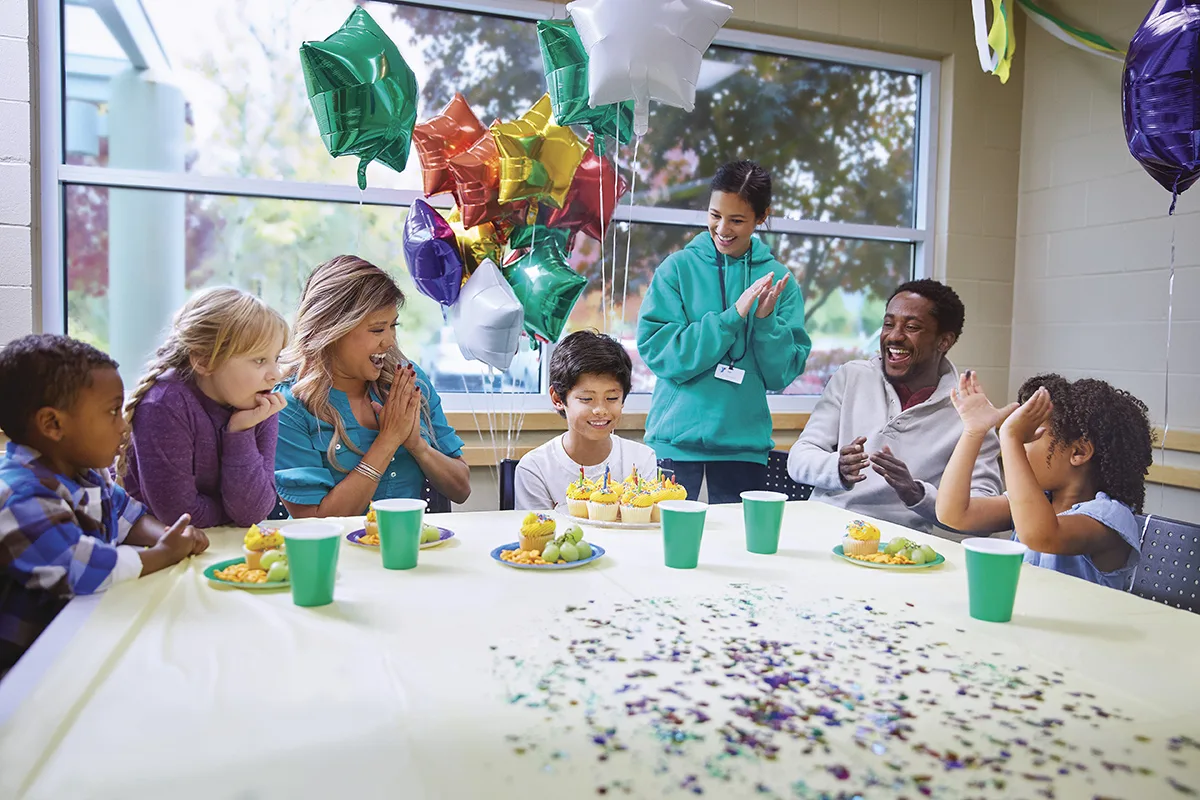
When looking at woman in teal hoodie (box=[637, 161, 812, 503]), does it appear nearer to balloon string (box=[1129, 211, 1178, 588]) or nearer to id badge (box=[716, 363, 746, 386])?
id badge (box=[716, 363, 746, 386])

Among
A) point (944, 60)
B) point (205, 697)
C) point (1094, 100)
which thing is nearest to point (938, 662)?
point (205, 697)

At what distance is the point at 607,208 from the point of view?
8.07ft

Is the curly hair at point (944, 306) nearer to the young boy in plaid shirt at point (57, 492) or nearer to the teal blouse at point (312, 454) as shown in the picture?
the teal blouse at point (312, 454)

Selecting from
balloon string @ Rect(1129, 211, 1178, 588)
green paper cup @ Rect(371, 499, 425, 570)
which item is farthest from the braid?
balloon string @ Rect(1129, 211, 1178, 588)

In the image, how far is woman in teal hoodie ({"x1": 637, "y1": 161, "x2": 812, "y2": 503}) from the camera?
2.61m

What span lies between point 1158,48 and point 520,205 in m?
1.51

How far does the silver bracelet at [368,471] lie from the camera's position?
2.00 meters

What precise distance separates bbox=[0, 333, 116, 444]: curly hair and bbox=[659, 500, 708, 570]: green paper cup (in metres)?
0.90

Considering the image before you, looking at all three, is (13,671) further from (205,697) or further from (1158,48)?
(1158,48)

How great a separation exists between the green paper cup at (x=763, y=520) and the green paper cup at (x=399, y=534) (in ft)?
1.80

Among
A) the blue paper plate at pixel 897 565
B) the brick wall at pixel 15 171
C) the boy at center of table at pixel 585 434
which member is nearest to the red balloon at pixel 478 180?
the boy at center of table at pixel 585 434

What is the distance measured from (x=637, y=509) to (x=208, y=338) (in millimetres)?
913

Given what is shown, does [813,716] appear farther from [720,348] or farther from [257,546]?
[720,348]

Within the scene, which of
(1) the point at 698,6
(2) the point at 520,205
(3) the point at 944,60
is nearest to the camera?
(1) the point at 698,6
